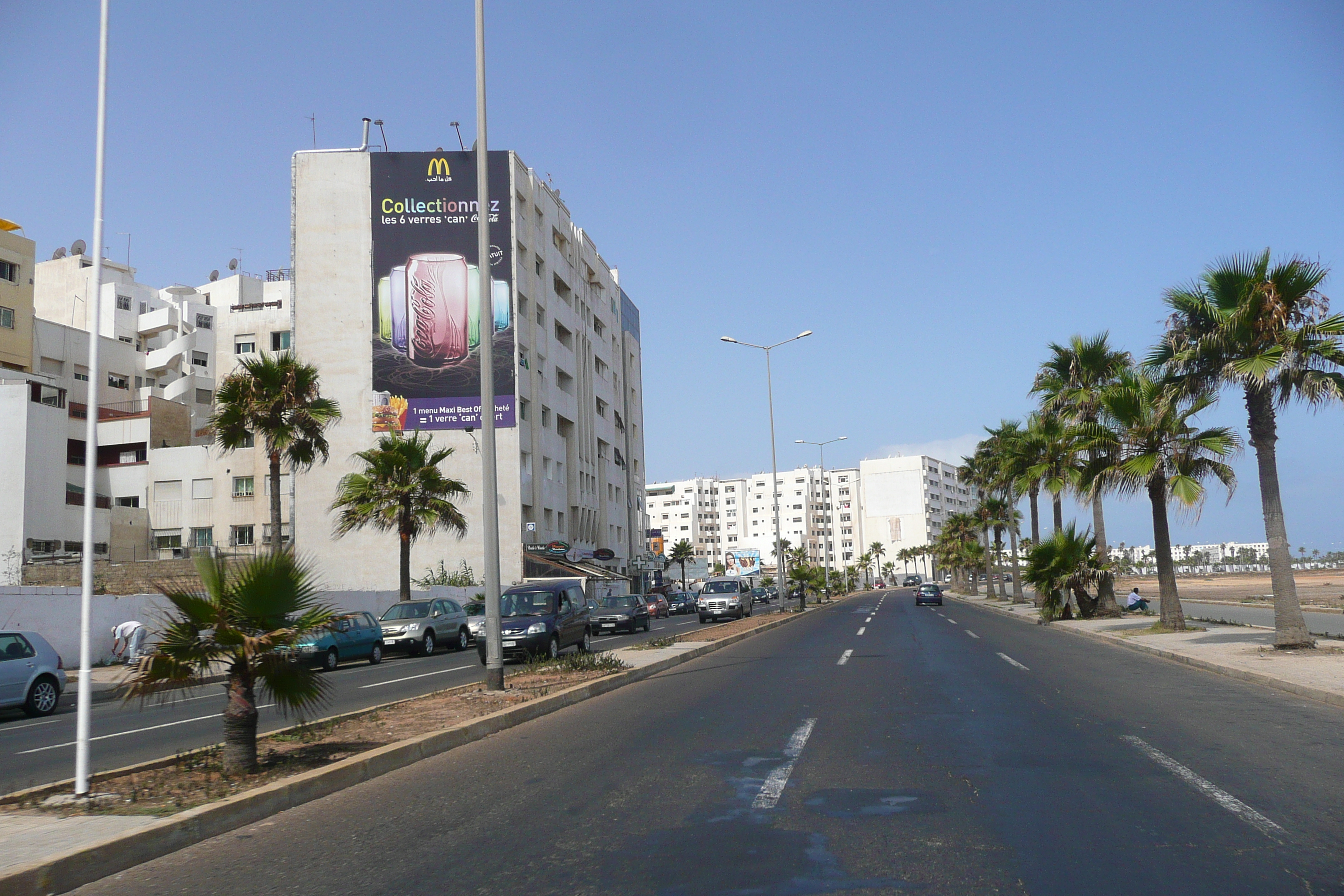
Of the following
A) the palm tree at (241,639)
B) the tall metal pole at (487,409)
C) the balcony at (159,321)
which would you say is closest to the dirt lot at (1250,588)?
the tall metal pole at (487,409)

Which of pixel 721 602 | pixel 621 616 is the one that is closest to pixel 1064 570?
pixel 621 616

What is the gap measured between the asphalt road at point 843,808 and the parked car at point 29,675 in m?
10.1

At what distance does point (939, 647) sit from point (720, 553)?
532ft

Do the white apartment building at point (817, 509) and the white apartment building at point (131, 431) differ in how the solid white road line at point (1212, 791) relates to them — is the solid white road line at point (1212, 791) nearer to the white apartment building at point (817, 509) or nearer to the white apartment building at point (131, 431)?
the white apartment building at point (131, 431)

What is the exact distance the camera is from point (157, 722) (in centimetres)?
1419

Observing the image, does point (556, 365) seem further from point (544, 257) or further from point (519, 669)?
point (519, 669)

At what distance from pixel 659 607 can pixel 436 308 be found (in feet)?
74.8

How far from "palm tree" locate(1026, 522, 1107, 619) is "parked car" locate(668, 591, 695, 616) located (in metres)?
34.6

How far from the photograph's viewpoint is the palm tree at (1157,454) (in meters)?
21.8

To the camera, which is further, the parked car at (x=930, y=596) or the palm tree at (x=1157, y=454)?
the parked car at (x=930, y=596)

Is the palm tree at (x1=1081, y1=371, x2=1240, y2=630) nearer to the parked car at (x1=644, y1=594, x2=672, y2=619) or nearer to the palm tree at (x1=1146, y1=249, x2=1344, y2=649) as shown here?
the palm tree at (x1=1146, y1=249, x2=1344, y2=649)

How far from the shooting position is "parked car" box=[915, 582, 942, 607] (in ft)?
193

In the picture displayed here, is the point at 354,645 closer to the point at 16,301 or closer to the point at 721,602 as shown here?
the point at 721,602

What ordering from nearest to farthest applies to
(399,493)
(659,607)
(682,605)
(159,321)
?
(399,493)
(659,607)
(682,605)
(159,321)
